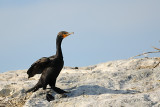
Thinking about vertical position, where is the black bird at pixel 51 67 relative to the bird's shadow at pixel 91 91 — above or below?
above

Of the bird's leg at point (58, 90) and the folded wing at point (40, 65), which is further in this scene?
the folded wing at point (40, 65)

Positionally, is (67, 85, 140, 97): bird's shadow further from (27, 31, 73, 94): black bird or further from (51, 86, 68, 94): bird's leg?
(27, 31, 73, 94): black bird

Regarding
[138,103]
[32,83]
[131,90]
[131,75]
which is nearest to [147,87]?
[131,90]

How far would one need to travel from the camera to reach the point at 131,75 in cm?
883

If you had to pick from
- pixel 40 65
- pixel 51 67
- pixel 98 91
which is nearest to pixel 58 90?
pixel 51 67

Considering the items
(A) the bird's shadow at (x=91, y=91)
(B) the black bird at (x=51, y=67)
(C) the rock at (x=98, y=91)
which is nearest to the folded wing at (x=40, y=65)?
(B) the black bird at (x=51, y=67)

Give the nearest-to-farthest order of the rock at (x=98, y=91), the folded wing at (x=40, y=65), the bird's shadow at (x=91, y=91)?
the rock at (x=98, y=91) < the bird's shadow at (x=91, y=91) < the folded wing at (x=40, y=65)

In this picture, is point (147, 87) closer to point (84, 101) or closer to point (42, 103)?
point (84, 101)

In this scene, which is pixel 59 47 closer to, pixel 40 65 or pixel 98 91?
pixel 40 65

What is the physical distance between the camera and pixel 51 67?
759cm

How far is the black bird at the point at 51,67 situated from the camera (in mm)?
7562

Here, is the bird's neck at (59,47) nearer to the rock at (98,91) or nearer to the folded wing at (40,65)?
the folded wing at (40,65)

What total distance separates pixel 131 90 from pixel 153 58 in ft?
12.1

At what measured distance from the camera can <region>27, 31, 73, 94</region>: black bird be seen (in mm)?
7562
